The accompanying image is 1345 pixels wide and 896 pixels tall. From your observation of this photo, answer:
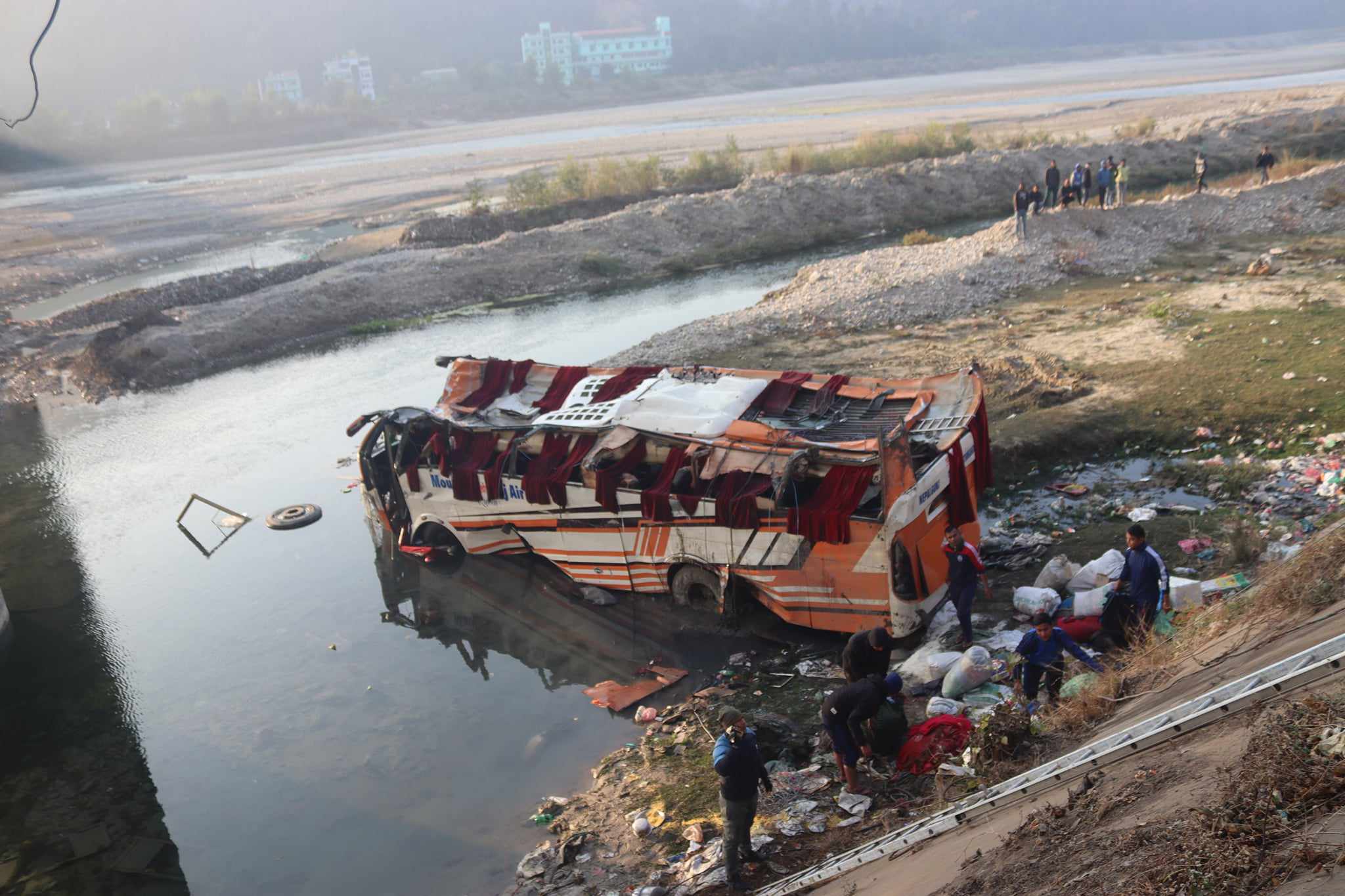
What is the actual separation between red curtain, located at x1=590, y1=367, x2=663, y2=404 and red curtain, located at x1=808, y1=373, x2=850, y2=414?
229 centimetres

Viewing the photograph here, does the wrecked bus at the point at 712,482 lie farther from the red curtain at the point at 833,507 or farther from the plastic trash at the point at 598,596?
the plastic trash at the point at 598,596

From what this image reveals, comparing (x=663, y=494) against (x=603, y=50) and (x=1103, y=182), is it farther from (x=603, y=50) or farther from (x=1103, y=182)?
(x=603, y=50)

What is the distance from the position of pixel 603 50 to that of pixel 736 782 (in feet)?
599

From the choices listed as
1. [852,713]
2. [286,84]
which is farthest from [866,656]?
[286,84]

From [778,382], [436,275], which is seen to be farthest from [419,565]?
[436,275]

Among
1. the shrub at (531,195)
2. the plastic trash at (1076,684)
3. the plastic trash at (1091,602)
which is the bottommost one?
the plastic trash at (1091,602)

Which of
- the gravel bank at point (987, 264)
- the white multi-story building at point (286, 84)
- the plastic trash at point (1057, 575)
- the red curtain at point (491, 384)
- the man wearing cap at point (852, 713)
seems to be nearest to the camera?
the man wearing cap at point (852, 713)

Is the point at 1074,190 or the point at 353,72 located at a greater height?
the point at 353,72

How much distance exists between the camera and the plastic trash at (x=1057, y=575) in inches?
375

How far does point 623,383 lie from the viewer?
42.7 ft

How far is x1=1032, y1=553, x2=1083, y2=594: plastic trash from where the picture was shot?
952 cm

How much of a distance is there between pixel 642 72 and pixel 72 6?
7854cm

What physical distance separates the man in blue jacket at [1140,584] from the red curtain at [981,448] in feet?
8.84

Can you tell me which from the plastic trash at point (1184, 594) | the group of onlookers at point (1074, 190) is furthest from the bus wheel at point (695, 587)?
the group of onlookers at point (1074, 190)
